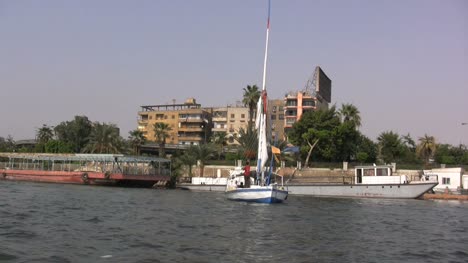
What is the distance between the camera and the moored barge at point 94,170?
8525 centimetres

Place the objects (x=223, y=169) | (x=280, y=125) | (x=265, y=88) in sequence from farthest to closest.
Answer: (x=280, y=125) < (x=223, y=169) < (x=265, y=88)

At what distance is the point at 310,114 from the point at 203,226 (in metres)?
72.2

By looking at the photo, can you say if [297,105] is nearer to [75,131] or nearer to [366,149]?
[366,149]

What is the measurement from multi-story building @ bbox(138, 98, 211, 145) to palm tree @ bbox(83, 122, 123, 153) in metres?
21.9

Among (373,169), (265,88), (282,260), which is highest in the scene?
(265,88)

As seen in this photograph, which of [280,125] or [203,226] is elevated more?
[280,125]

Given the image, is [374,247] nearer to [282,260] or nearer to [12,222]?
[282,260]

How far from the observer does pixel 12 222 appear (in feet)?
84.1

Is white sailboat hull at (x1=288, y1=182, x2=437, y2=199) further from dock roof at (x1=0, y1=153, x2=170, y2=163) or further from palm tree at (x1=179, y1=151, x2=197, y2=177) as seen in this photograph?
palm tree at (x1=179, y1=151, x2=197, y2=177)

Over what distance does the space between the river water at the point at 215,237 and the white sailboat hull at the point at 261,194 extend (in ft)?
36.0

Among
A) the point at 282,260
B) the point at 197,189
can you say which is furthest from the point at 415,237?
the point at 197,189

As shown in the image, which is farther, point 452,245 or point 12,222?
point 12,222

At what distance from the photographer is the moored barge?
280ft

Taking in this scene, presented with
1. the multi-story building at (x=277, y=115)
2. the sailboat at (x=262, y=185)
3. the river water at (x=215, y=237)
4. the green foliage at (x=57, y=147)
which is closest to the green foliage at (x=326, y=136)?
the multi-story building at (x=277, y=115)
